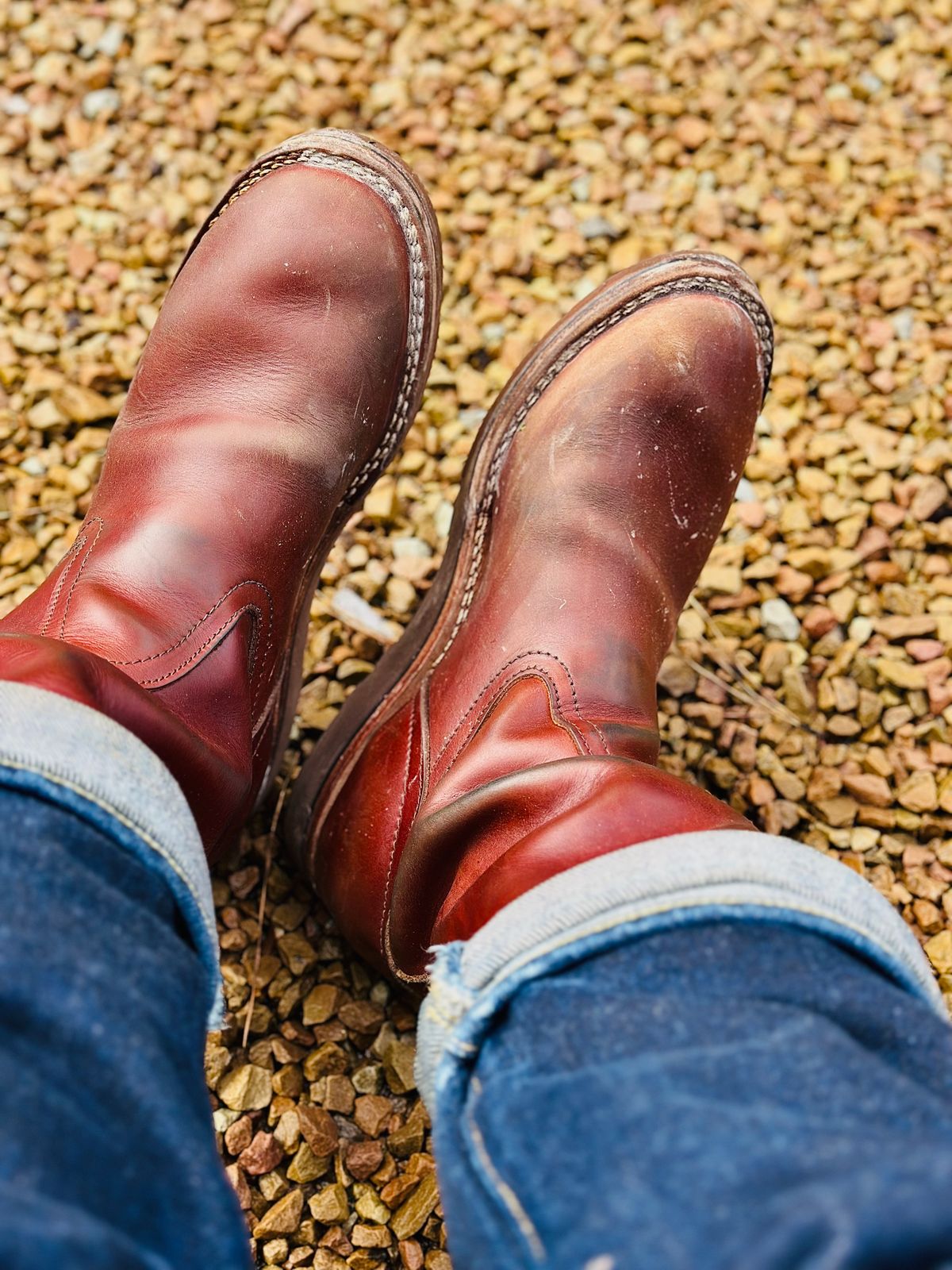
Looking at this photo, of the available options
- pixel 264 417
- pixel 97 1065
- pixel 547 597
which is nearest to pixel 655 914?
pixel 97 1065

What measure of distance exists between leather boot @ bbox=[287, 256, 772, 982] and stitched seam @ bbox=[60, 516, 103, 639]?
349 millimetres

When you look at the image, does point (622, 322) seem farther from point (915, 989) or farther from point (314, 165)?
point (915, 989)

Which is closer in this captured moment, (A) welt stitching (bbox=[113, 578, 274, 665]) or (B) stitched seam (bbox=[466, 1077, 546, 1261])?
(B) stitched seam (bbox=[466, 1077, 546, 1261])

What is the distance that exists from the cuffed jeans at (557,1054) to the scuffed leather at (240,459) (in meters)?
0.24

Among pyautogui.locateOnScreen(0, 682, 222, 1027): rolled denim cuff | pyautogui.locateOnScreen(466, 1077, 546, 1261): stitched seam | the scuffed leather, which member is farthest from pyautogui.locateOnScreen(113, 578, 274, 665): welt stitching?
pyautogui.locateOnScreen(466, 1077, 546, 1261): stitched seam

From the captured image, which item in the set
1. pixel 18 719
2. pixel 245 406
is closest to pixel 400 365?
pixel 245 406

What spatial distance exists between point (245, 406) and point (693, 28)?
1100 mm

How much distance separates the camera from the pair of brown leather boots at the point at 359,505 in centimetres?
100

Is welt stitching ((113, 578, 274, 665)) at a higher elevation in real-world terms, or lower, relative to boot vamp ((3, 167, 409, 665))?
lower

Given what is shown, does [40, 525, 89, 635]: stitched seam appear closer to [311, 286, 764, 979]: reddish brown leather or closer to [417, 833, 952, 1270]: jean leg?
[311, 286, 764, 979]: reddish brown leather

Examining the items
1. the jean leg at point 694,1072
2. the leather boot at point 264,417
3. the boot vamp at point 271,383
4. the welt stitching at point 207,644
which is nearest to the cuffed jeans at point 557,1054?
the jean leg at point 694,1072

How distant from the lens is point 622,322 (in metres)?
1.29

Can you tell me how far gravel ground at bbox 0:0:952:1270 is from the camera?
1.27m

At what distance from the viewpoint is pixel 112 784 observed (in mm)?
705
